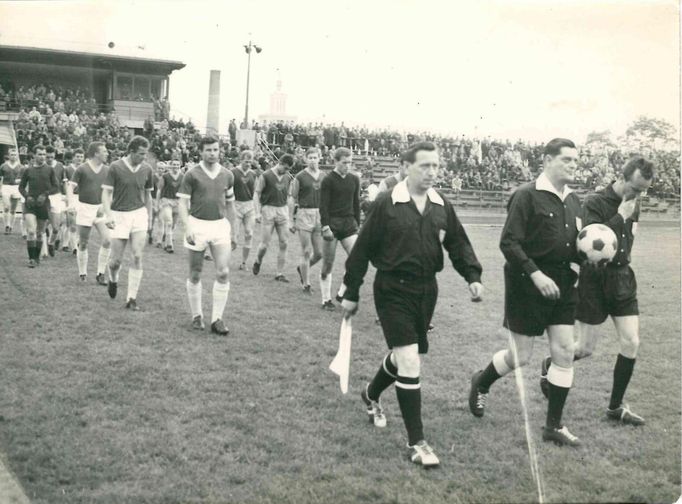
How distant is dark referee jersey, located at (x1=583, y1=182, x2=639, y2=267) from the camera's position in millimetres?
5602

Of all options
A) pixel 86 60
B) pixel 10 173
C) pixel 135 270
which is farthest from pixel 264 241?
pixel 86 60

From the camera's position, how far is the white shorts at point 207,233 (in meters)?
7.86

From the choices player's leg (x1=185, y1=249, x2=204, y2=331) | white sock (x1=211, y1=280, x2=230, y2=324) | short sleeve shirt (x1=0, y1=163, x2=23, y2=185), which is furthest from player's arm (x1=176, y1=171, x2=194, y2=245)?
short sleeve shirt (x1=0, y1=163, x2=23, y2=185)

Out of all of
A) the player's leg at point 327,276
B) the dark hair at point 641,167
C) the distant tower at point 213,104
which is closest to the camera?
the dark hair at point 641,167

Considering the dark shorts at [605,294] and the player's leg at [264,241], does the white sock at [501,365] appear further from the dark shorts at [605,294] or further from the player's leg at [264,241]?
the player's leg at [264,241]

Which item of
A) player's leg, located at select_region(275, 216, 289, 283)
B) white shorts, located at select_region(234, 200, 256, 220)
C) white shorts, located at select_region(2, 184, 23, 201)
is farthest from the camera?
white shorts, located at select_region(2, 184, 23, 201)

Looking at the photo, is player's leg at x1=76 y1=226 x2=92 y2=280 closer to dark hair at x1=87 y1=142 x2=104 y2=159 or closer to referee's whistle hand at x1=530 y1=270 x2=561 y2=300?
dark hair at x1=87 y1=142 x2=104 y2=159

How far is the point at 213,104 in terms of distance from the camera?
3244 centimetres

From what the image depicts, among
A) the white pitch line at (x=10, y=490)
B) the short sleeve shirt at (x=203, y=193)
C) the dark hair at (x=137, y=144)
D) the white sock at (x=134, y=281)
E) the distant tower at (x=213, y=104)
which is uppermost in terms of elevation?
the distant tower at (x=213, y=104)

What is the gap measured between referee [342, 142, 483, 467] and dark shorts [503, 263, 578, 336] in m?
0.43

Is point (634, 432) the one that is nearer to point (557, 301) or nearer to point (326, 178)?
point (557, 301)

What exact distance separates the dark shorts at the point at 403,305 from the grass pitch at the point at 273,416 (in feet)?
2.63

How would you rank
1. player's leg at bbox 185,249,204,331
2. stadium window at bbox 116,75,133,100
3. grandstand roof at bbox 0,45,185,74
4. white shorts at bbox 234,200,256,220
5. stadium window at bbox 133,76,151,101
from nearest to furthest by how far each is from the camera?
player's leg at bbox 185,249,204,331
white shorts at bbox 234,200,256,220
grandstand roof at bbox 0,45,185,74
stadium window at bbox 116,75,133,100
stadium window at bbox 133,76,151,101

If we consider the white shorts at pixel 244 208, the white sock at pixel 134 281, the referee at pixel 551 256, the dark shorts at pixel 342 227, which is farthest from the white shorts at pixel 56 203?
the referee at pixel 551 256
